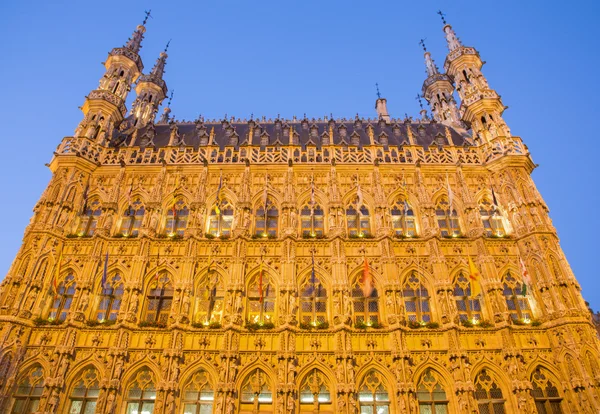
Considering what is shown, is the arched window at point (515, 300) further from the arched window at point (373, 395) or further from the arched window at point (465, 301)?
the arched window at point (373, 395)

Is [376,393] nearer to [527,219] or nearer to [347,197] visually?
[347,197]

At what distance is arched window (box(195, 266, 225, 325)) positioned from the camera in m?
22.4

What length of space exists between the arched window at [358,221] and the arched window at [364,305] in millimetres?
3360

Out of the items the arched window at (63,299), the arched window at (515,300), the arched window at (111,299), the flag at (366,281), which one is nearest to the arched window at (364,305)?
the flag at (366,281)

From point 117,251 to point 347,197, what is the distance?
14.3 m

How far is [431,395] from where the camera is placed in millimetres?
20016

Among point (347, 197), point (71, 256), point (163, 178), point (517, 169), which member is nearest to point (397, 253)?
point (347, 197)

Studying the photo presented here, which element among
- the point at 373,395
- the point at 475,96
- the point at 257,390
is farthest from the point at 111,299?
the point at 475,96

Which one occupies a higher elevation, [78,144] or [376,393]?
[78,144]

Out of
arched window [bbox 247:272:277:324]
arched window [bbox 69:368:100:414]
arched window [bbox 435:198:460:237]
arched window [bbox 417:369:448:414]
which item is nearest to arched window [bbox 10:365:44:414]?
arched window [bbox 69:368:100:414]

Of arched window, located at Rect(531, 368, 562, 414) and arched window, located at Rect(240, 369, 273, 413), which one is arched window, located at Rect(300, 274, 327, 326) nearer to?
arched window, located at Rect(240, 369, 273, 413)

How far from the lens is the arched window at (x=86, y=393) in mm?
19969

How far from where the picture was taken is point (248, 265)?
23.8 metres

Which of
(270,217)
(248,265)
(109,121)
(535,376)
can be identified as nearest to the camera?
(535,376)
